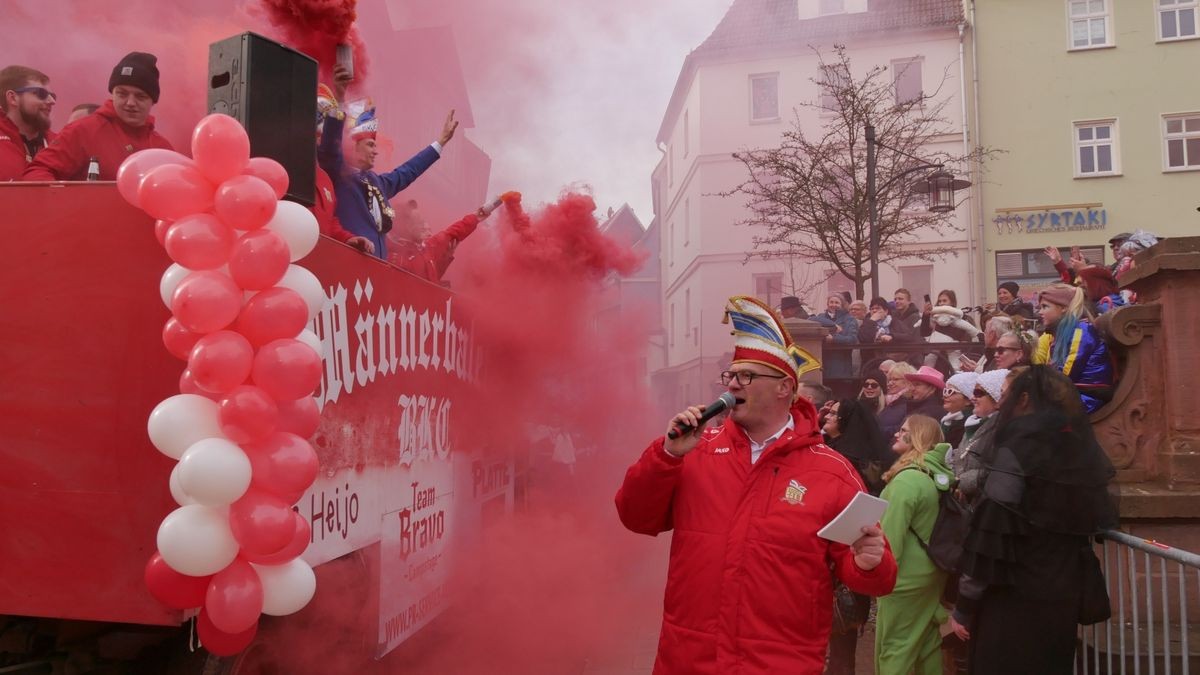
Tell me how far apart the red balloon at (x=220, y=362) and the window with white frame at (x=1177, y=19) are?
24314 millimetres

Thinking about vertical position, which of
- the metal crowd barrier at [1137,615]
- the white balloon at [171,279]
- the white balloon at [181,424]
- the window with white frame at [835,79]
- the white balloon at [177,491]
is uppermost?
the window with white frame at [835,79]

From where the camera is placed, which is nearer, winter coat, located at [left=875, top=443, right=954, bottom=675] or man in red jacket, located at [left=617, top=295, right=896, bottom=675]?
man in red jacket, located at [left=617, top=295, right=896, bottom=675]

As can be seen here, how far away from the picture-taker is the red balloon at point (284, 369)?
2764mm

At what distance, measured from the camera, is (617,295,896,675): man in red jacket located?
8.79ft

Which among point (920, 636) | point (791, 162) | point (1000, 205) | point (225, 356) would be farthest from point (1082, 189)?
point (225, 356)

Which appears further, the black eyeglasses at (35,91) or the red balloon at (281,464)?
the black eyeglasses at (35,91)

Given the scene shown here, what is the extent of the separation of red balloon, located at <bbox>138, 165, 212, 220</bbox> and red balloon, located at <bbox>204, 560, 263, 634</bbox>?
1.14 meters

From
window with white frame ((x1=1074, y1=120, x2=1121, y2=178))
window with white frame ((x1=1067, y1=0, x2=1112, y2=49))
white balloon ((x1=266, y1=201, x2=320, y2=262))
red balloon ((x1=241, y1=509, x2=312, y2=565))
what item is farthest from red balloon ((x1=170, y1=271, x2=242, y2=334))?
window with white frame ((x1=1067, y1=0, x2=1112, y2=49))

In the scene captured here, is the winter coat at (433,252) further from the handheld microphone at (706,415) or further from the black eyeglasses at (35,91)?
the handheld microphone at (706,415)

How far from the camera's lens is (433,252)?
6.44m

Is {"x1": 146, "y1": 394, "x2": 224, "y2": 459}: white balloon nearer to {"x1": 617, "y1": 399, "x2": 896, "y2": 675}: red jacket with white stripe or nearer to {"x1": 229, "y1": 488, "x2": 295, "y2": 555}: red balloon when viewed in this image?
{"x1": 229, "y1": 488, "x2": 295, "y2": 555}: red balloon

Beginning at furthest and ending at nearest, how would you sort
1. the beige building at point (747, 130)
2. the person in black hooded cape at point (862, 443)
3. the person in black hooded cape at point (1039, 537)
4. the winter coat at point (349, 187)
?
1. the beige building at point (747, 130)
2. the person in black hooded cape at point (862, 443)
3. the winter coat at point (349, 187)
4. the person in black hooded cape at point (1039, 537)

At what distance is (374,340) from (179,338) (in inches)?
58.5

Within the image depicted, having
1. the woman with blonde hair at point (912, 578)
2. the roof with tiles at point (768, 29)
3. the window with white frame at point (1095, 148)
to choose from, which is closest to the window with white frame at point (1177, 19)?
the window with white frame at point (1095, 148)
